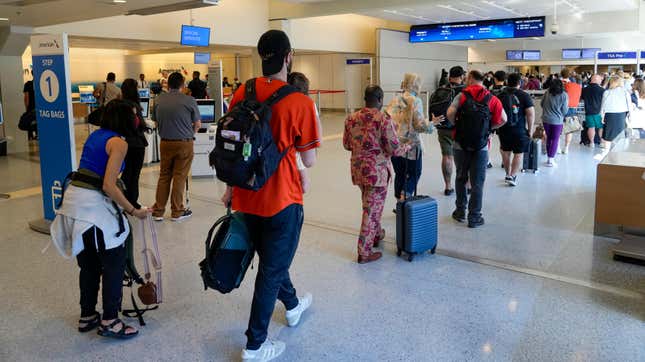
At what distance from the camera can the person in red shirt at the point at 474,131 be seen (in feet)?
15.6

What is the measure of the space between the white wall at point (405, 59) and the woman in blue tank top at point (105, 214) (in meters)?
17.9

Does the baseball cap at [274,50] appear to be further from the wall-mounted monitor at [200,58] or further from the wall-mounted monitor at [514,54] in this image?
the wall-mounted monitor at [514,54]

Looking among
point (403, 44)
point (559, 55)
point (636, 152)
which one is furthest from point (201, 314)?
point (559, 55)

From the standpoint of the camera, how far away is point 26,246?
4.55 meters

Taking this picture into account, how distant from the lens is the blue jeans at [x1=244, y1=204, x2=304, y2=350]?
96.3 inches

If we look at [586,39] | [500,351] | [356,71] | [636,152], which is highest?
[586,39]

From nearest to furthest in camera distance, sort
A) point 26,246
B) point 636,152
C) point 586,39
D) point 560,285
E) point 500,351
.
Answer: point 500,351, point 560,285, point 26,246, point 636,152, point 586,39

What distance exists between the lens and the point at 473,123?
4.75 meters

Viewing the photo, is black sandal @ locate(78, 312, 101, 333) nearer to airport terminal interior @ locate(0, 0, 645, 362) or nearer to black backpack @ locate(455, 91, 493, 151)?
airport terminal interior @ locate(0, 0, 645, 362)

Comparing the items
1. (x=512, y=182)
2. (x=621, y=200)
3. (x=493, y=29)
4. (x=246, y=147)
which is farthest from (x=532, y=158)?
(x=493, y=29)

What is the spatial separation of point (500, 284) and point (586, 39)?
24.6 m

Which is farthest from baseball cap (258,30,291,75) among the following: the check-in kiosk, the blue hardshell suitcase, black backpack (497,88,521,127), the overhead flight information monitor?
the overhead flight information monitor

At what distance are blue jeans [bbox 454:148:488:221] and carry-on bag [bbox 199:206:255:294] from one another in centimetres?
294

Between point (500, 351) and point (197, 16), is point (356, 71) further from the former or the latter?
point (500, 351)
